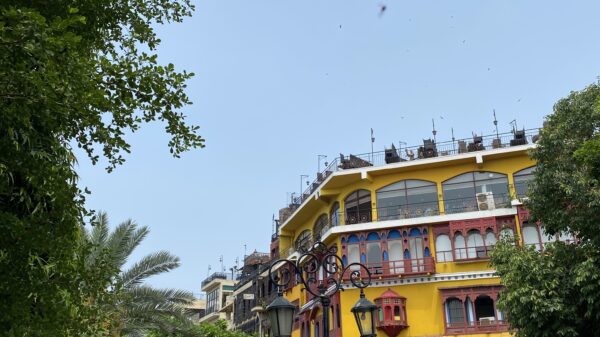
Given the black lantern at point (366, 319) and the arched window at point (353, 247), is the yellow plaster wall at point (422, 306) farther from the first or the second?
the black lantern at point (366, 319)

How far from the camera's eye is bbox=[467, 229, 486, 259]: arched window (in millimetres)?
28938

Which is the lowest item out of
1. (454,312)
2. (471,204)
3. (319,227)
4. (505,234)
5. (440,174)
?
(454,312)

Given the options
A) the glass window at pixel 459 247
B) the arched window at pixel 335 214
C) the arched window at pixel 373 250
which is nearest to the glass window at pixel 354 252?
the arched window at pixel 373 250

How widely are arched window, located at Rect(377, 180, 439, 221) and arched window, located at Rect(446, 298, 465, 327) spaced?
14.4 feet

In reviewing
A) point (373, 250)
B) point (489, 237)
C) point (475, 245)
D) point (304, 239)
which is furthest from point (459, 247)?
point (304, 239)

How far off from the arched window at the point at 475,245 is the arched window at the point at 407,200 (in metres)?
2.07

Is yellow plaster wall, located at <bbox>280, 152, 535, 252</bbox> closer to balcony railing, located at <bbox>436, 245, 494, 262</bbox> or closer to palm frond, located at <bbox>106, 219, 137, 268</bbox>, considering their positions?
balcony railing, located at <bbox>436, 245, 494, 262</bbox>

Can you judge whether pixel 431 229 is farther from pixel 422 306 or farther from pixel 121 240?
pixel 121 240

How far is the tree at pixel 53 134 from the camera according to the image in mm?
5211

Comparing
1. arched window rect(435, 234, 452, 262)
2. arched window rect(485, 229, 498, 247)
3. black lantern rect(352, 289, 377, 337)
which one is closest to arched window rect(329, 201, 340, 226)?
arched window rect(435, 234, 452, 262)

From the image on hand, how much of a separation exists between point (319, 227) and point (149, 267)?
18.9 metres

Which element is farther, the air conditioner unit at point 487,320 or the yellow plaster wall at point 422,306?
the yellow plaster wall at point 422,306

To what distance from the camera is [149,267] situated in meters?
17.9

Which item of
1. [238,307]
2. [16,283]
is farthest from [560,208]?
[238,307]
